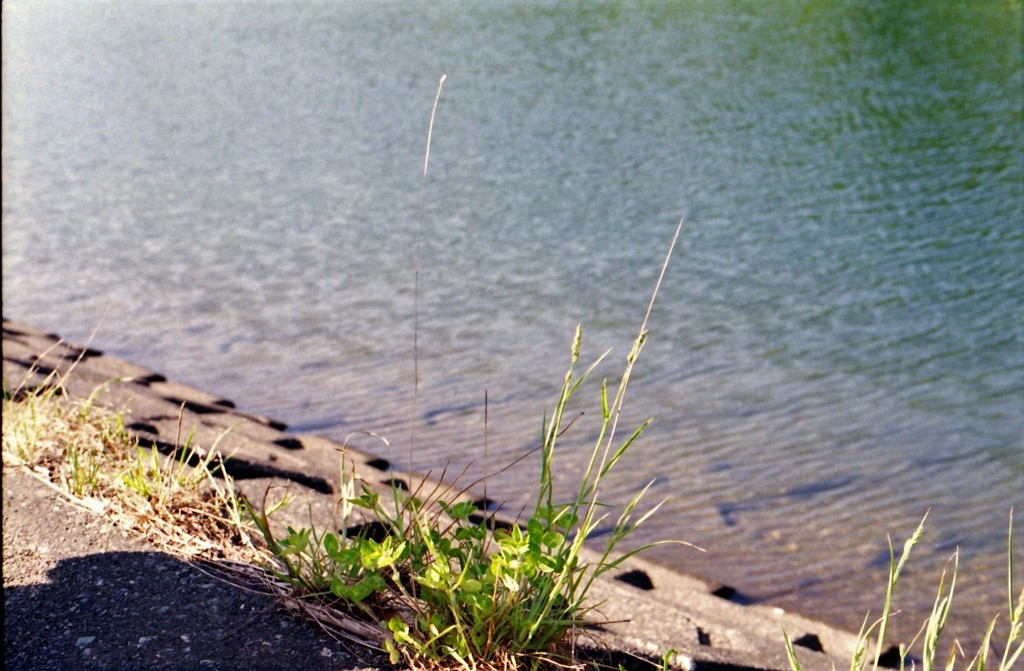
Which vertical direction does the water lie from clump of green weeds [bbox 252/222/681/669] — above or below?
below

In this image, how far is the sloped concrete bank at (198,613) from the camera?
282 centimetres

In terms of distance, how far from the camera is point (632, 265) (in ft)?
34.3

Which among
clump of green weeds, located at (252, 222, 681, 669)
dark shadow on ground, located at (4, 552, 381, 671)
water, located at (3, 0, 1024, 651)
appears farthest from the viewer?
water, located at (3, 0, 1024, 651)

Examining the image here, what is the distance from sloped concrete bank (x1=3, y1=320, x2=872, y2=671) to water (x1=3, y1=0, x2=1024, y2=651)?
82 centimetres

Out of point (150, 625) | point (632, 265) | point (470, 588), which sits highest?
point (470, 588)

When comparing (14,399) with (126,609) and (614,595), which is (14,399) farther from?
(614,595)

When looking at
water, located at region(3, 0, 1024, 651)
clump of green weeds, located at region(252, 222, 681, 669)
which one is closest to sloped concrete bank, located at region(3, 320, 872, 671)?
clump of green weeds, located at region(252, 222, 681, 669)

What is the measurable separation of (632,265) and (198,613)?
25.9 ft

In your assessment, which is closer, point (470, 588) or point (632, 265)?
point (470, 588)

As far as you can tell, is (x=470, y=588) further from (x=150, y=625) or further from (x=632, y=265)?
(x=632, y=265)

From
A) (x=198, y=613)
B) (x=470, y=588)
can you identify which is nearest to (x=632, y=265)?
(x=198, y=613)

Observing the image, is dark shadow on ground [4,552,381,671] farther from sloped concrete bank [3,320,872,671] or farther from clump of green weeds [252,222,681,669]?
clump of green weeds [252,222,681,669]

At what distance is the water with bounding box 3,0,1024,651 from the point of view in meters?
6.69

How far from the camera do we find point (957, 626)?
17.3 feet
